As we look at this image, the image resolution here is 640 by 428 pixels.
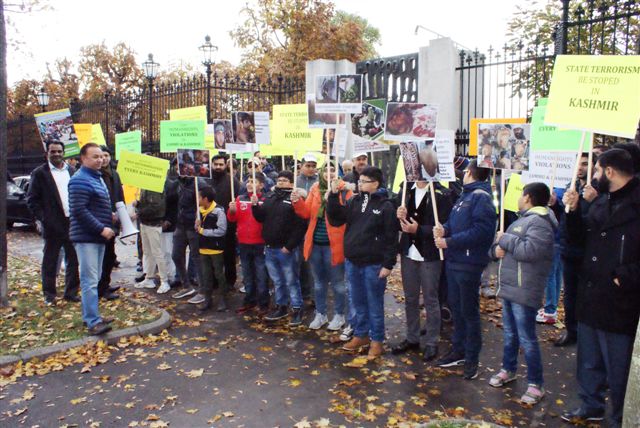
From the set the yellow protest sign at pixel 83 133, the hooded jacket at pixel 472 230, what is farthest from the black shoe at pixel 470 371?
the yellow protest sign at pixel 83 133

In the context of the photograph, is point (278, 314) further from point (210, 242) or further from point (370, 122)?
point (370, 122)

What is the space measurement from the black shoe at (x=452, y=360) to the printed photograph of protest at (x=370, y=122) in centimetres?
296

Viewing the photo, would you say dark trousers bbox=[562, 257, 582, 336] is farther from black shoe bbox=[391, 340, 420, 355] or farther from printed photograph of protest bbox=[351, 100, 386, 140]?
printed photograph of protest bbox=[351, 100, 386, 140]

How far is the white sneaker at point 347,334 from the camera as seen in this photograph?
6.94m

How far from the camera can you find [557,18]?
487 inches

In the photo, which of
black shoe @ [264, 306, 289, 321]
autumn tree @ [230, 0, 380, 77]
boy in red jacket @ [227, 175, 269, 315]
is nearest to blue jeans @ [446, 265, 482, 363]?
black shoe @ [264, 306, 289, 321]

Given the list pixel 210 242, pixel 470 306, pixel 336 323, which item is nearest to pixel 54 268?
pixel 210 242

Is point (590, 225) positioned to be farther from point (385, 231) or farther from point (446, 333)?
point (446, 333)

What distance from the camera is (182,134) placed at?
8695 millimetres

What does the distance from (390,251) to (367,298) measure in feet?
2.22

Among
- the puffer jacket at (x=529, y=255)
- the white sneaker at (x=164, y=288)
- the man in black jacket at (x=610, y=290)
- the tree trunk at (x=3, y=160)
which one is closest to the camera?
the man in black jacket at (x=610, y=290)

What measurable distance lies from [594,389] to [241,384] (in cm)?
327

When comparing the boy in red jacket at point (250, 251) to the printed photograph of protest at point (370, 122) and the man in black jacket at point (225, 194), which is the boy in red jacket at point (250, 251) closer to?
the man in black jacket at point (225, 194)

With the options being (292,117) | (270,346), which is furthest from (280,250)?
(292,117)
